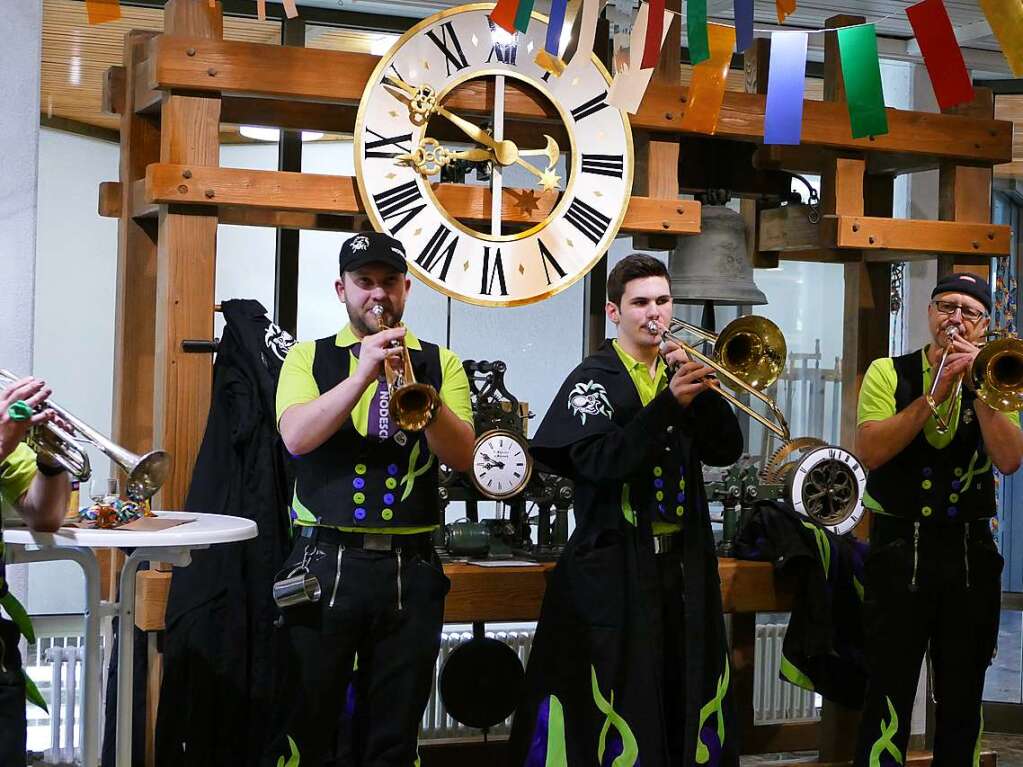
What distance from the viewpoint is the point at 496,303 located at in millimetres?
4617

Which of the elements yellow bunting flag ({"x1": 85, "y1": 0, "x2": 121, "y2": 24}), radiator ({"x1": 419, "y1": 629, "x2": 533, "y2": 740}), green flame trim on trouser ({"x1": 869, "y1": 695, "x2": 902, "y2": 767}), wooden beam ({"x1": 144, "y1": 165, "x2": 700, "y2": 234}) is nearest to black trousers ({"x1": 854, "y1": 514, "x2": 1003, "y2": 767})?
green flame trim on trouser ({"x1": 869, "y1": 695, "x2": 902, "y2": 767})

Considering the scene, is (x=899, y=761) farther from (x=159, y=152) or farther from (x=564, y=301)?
(x=159, y=152)

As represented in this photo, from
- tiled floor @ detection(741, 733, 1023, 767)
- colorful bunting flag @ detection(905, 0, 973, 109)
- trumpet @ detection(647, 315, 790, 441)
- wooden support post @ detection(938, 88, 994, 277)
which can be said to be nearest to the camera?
colorful bunting flag @ detection(905, 0, 973, 109)

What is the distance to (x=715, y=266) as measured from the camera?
5008mm

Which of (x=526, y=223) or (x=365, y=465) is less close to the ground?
(x=526, y=223)

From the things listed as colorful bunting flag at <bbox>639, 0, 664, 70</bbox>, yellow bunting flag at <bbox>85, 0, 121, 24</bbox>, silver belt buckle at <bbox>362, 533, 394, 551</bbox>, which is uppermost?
colorful bunting flag at <bbox>639, 0, 664, 70</bbox>

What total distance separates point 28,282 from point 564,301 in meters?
2.19

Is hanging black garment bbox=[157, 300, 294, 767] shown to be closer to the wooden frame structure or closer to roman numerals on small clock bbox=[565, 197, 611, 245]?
the wooden frame structure

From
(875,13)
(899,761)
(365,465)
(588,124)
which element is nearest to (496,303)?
(588,124)

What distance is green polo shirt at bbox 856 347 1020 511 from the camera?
438cm

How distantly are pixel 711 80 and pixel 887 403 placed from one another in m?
1.09

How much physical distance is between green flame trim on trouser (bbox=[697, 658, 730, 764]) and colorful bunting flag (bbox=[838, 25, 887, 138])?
60.7 inches

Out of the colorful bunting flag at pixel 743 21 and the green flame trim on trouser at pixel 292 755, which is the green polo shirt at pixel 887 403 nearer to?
the colorful bunting flag at pixel 743 21

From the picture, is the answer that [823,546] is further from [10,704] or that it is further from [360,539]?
[10,704]
